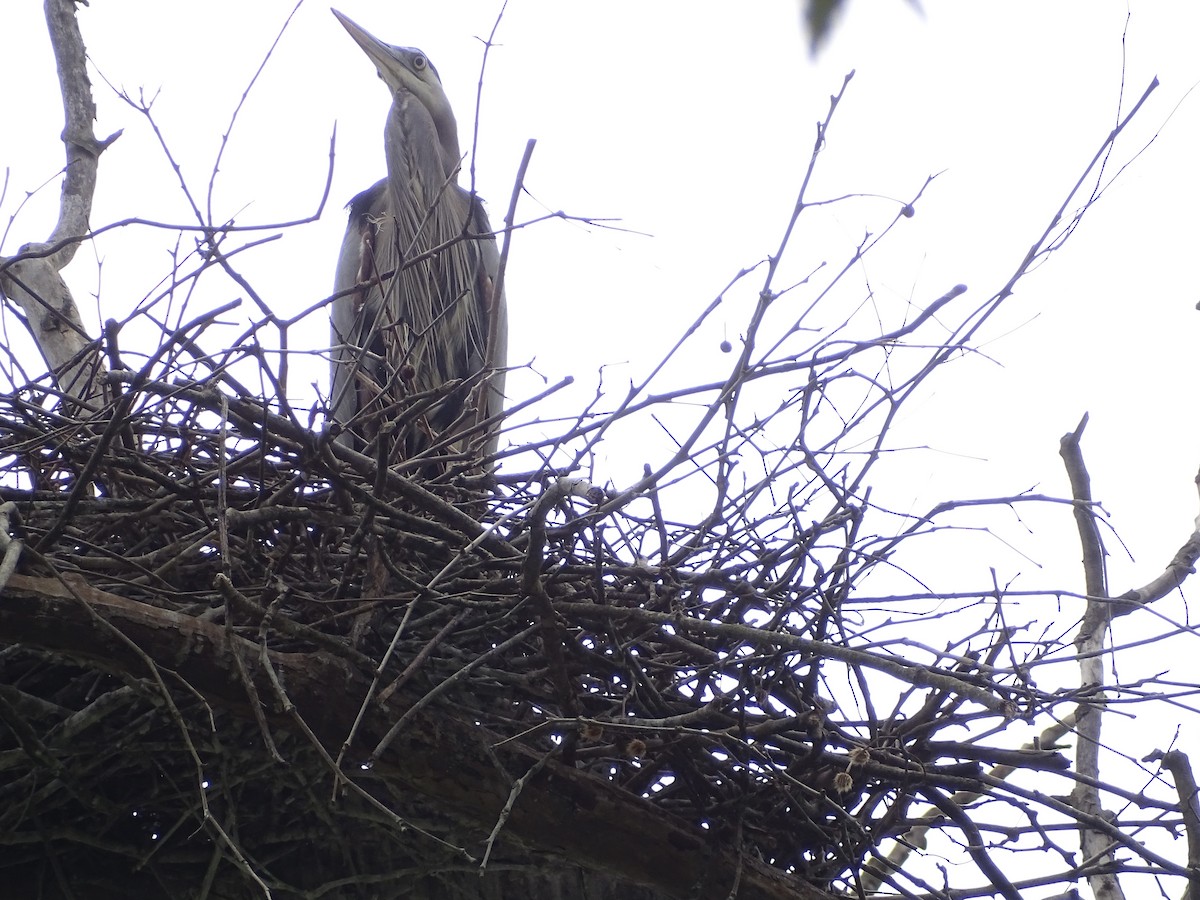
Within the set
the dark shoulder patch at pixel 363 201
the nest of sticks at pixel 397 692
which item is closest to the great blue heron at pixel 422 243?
the dark shoulder patch at pixel 363 201

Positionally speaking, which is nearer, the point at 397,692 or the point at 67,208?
the point at 397,692

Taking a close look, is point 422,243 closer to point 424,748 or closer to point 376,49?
point 376,49

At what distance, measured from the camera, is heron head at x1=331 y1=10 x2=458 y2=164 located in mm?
4477

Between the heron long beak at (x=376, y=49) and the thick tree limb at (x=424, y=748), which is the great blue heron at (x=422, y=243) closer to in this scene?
the heron long beak at (x=376, y=49)

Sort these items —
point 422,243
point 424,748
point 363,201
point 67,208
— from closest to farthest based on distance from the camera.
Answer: point 424,748
point 67,208
point 422,243
point 363,201

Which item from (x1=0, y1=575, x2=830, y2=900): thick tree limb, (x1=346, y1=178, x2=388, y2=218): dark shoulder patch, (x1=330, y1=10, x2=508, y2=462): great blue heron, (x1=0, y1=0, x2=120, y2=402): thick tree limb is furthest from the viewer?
(x1=346, y1=178, x2=388, y2=218): dark shoulder patch

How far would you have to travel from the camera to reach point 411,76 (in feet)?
14.8

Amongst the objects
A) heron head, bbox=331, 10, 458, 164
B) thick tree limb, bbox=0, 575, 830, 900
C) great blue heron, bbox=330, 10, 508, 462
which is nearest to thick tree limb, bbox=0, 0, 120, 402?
great blue heron, bbox=330, 10, 508, 462

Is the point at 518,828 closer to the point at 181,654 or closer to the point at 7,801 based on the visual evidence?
the point at 181,654

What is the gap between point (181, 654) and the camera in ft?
5.36

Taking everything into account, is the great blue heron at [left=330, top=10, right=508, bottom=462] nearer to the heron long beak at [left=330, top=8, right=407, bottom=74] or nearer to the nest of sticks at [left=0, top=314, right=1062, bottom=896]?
the heron long beak at [left=330, top=8, right=407, bottom=74]

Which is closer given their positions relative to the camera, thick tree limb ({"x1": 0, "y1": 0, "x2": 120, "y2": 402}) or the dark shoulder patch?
thick tree limb ({"x1": 0, "y1": 0, "x2": 120, "y2": 402})

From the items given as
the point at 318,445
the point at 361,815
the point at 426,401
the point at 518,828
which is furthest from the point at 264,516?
the point at 518,828

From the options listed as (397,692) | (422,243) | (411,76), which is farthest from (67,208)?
(397,692)
